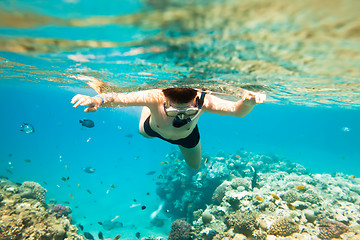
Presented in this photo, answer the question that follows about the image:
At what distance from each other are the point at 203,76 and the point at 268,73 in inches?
89.3

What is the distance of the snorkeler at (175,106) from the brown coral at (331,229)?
19.0 feet

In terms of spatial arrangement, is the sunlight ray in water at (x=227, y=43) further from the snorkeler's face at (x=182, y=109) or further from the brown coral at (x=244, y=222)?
the brown coral at (x=244, y=222)

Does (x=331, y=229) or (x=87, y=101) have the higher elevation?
(x=87, y=101)

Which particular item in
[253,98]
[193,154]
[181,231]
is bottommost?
[181,231]

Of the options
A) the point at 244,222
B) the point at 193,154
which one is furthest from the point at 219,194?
the point at 193,154

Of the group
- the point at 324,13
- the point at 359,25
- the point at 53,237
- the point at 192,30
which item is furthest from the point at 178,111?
the point at 53,237

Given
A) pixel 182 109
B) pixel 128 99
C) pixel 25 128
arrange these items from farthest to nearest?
pixel 25 128, pixel 128 99, pixel 182 109

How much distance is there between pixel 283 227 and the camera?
7.31 metres

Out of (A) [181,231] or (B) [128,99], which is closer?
(B) [128,99]

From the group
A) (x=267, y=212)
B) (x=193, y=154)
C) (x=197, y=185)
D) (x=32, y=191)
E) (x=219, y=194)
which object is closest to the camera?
(x=193, y=154)

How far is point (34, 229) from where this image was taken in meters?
7.20

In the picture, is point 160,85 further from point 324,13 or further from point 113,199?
point 113,199

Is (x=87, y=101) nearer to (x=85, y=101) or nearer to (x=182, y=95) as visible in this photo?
(x=85, y=101)

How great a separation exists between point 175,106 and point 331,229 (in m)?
8.09
